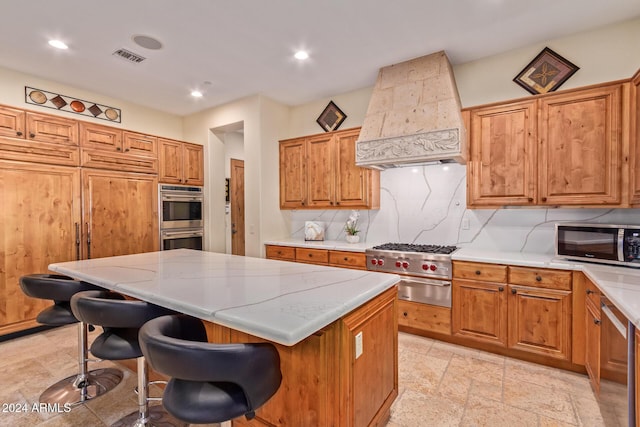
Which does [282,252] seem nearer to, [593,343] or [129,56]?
[129,56]

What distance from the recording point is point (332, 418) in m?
1.38

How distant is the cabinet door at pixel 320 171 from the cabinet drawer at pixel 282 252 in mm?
693

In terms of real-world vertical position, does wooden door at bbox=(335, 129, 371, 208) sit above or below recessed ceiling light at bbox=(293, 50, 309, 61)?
below

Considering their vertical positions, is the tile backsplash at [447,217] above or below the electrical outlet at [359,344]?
above

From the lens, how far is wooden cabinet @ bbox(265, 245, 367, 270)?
11.6ft

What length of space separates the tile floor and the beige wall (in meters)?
2.74

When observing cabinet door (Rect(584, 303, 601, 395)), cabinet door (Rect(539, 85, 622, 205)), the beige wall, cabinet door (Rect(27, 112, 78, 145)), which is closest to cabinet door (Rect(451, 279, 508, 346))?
cabinet door (Rect(584, 303, 601, 395))

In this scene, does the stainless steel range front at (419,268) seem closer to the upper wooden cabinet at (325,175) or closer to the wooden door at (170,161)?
the upper wooden cabinet at (325,175)

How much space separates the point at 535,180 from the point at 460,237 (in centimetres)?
96

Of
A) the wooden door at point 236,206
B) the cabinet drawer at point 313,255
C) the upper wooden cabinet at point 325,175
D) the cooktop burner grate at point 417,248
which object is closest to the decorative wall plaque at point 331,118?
the upper wooden cabinet at point 325,175

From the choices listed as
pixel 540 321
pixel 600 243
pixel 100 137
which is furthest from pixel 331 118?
pixel 540 321

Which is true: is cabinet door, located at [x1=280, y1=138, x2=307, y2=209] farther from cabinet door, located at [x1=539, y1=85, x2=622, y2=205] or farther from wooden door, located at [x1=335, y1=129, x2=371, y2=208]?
cabinet door, located at [x1=539, y1=85, x2=622, y2=205]

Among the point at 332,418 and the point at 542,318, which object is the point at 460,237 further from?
the point at 332,418

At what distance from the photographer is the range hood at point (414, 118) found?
9.73 feet
